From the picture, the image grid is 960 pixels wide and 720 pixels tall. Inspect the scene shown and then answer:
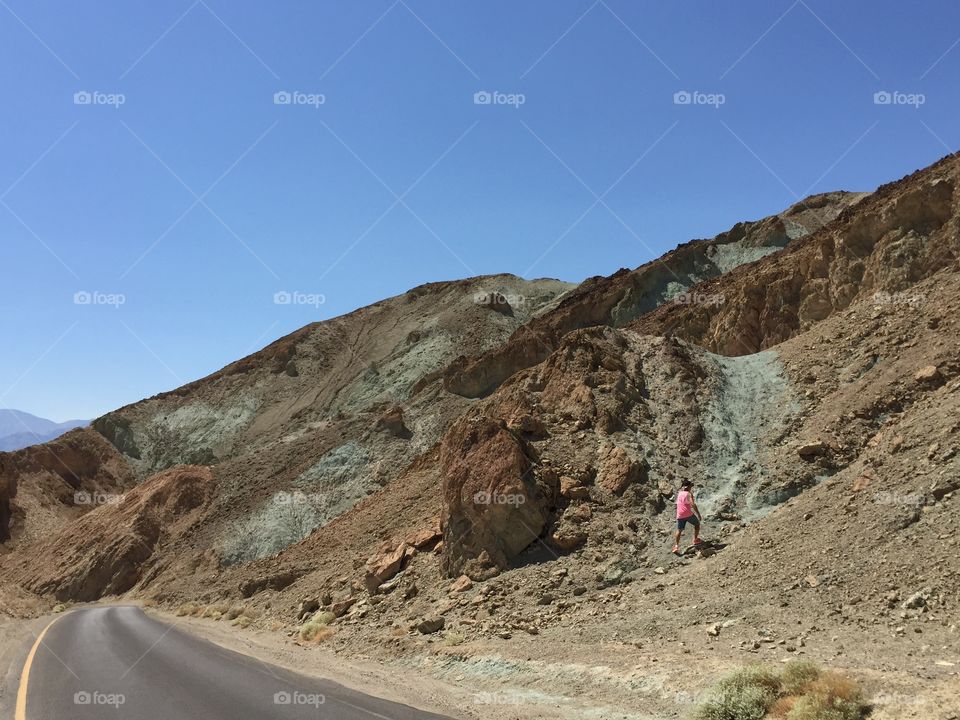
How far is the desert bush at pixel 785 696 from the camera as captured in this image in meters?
6.83

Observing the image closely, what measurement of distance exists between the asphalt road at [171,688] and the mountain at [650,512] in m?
2.16

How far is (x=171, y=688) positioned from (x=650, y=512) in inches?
393

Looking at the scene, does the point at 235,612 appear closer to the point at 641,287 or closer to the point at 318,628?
the point at 318,628

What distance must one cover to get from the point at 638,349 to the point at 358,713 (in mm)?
15428

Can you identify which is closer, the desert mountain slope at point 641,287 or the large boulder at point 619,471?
the large boulder at point 619,471

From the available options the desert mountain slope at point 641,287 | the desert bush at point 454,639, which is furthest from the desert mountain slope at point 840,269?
the desert bush at point 454,639

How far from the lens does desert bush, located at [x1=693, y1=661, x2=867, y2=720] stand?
683 cm

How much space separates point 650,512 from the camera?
1562 centimetres

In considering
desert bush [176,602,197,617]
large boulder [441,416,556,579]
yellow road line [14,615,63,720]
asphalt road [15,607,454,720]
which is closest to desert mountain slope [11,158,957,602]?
large boulder [441,416,556,579]

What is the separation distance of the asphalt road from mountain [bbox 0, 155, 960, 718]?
216cm

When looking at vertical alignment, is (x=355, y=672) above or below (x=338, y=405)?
below

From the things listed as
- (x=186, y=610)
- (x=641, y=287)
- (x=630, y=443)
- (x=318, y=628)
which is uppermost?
(x=641, y=287)

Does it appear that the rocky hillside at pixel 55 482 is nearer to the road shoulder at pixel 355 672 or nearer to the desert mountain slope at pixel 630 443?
the desert mountain slope at pixel 630 443

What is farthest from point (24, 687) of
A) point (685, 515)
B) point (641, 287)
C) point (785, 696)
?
point (641, 287)
